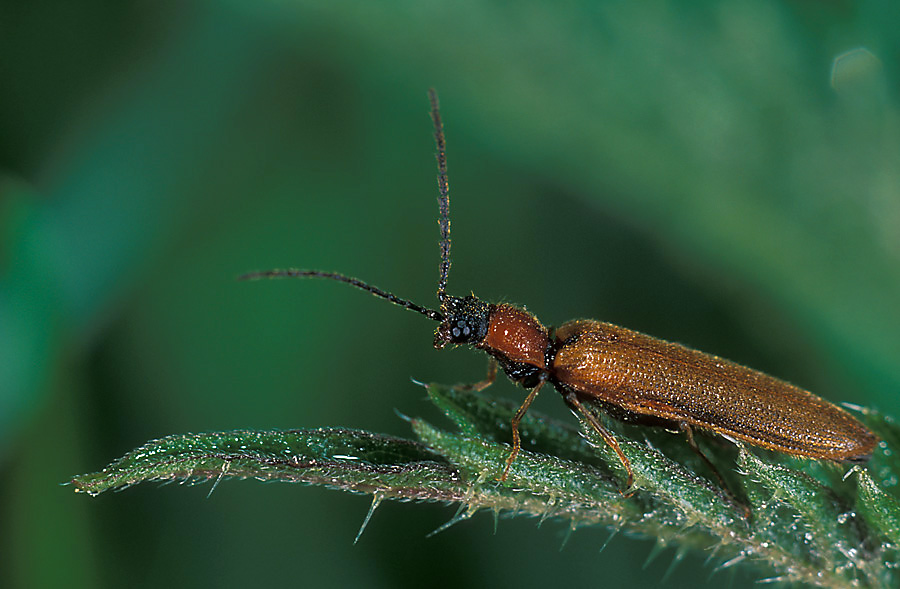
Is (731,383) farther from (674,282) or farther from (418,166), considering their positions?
(418,166)

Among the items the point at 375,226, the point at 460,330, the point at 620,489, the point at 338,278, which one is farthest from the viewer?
the point at 375,226

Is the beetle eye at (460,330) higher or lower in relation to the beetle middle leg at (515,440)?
A: higher

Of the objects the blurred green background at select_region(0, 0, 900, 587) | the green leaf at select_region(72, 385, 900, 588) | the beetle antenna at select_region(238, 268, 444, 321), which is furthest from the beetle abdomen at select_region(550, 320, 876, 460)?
the blurred green background at select_region(0, 0, 900, 587)

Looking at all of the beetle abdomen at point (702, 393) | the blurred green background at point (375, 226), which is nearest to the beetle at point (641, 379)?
the beetle abdomen at point (702, 393)

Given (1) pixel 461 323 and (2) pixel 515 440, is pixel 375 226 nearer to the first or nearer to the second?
(1) pixel 461 323

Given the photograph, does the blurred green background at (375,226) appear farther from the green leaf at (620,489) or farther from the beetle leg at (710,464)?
the green leaf at (620,489)

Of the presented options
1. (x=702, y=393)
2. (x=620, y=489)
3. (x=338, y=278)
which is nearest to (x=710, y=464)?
(x=702, y=393)
